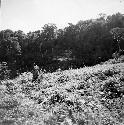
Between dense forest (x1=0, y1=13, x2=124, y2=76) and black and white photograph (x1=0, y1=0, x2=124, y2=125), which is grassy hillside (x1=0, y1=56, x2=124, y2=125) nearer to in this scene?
black and white photograph (x1=0, y1=0, x2=124, y2=125)

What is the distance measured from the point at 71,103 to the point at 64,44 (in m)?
33.9

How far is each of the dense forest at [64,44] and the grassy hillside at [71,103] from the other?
16410 millimetres

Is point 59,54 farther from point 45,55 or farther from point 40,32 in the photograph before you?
point 40,32

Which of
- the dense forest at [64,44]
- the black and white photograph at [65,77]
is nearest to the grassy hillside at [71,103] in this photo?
the black and white photograph at [65,77]

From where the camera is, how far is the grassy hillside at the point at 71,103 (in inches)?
385

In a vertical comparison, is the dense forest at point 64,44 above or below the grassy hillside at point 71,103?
above

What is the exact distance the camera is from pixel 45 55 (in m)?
43.7

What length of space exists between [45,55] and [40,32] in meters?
10.3

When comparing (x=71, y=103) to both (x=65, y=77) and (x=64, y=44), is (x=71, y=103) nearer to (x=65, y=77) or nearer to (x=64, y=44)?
(x=65, y=77)

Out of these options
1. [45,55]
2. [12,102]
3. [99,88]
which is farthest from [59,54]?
[12,102]

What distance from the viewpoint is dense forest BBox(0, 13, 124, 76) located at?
127 ft

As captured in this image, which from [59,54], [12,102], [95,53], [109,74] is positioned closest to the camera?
[12,102]

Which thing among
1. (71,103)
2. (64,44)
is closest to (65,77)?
(71,103)

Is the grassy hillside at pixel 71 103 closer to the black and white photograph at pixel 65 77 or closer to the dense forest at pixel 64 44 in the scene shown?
the black and white photograph at pixel 65 77
